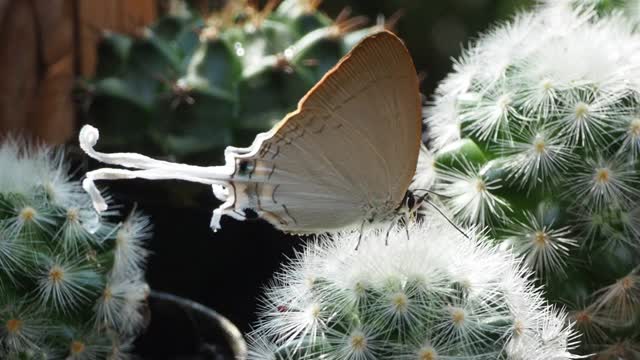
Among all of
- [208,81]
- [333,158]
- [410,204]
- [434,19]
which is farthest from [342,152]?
[434,19]

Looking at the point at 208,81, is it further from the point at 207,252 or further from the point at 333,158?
the point at 333,158

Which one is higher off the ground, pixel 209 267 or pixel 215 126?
pixel 215 126

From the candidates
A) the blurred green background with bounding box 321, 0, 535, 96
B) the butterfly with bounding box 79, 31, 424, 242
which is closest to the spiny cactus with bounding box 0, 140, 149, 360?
the butterfly with bounding box 79, 31, 424, 242

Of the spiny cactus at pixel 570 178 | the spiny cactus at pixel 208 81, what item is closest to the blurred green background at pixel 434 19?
the spiny cactus at pixel 208 81

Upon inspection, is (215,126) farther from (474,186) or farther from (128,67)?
(474,186)

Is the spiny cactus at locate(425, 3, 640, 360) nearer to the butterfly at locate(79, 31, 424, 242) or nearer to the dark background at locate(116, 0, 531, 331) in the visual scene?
the butterfly at locate(79, 31, 424, 242)

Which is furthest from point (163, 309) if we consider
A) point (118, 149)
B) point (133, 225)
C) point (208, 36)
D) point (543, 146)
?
point (543, 146)
